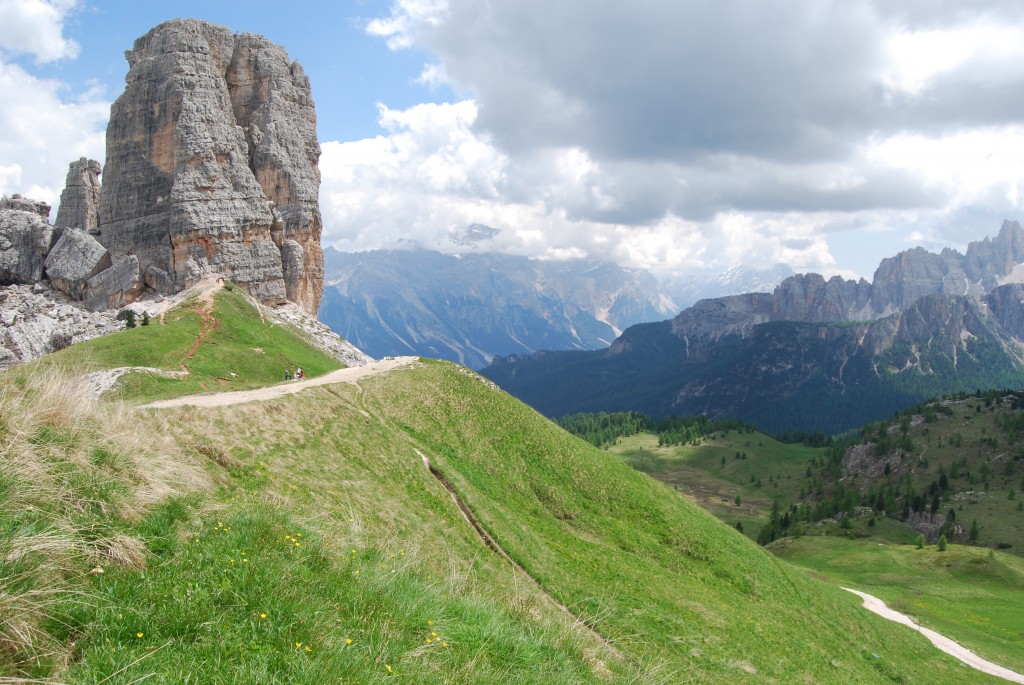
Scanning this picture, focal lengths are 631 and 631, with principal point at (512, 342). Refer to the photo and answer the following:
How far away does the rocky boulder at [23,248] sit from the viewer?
4131 inches

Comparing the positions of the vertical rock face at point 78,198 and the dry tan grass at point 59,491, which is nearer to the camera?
the dry tan grass at point 59,491

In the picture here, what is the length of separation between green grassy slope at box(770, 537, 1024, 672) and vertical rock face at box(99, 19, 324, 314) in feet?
318

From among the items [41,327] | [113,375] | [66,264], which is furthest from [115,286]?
[113,375]

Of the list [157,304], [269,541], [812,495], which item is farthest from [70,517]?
[812,495]

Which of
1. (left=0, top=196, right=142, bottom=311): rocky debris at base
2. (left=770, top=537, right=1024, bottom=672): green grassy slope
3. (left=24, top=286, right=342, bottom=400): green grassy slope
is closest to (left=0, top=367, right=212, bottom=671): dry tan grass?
(left=24, top=286, right=342, bottom=400): green grassy slope

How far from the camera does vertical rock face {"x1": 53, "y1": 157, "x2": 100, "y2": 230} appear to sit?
12275cm

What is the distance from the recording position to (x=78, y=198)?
403 feet

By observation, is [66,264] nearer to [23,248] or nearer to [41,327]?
[23,248]

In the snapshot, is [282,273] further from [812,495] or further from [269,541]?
[812,495]

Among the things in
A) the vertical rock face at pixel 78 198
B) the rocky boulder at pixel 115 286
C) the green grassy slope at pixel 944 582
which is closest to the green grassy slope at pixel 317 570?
the green grassy slope at pixel 944 582

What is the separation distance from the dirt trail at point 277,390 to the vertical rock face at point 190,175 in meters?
66.8

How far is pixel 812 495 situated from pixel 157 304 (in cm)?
17392

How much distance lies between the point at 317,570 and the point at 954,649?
54.8 m

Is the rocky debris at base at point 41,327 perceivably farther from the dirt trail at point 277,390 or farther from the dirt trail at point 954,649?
the dirt trail at point 954,649
